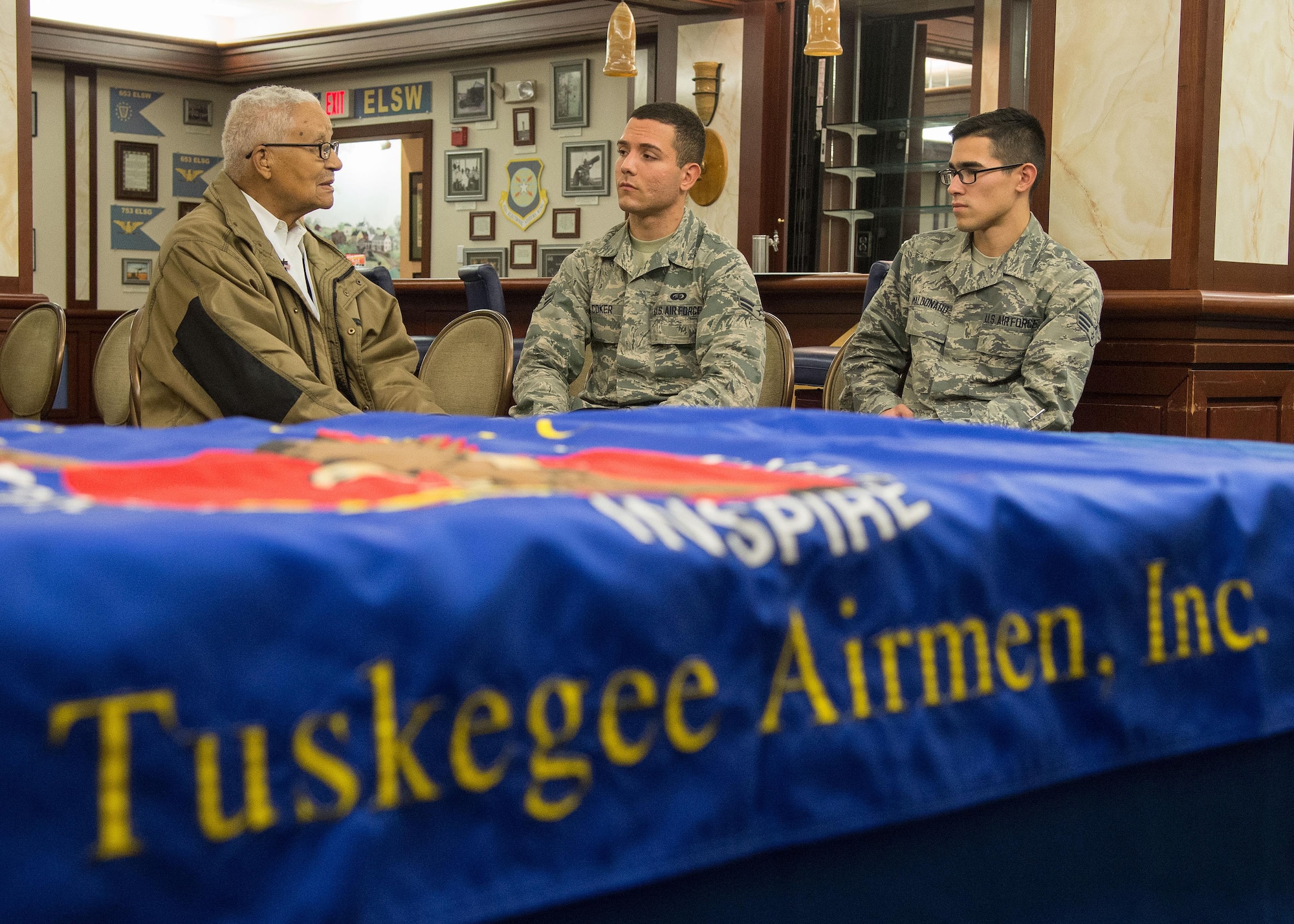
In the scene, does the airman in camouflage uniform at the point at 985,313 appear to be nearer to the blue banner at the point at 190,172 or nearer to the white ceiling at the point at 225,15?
the white ceiling at the point at 225,15

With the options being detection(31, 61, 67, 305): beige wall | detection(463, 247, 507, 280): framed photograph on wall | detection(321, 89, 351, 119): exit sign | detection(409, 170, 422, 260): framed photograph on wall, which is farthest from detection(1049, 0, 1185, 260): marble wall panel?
detection(31, 61, 67, 305): beige wall

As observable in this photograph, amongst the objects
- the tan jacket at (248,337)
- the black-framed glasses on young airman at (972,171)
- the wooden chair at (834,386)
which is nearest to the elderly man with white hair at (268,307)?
the tan jacket at (248,337)

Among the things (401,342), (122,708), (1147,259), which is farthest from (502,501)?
(1147,259)

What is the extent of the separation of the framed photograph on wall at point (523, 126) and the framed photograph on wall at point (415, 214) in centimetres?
110

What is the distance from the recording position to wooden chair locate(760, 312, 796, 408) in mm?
3266

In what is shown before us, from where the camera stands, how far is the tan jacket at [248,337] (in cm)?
262

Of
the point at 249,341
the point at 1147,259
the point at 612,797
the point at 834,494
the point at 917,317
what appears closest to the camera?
the point at 612,797

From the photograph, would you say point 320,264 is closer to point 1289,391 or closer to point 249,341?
point 249,341

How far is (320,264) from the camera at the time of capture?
294 centimetres

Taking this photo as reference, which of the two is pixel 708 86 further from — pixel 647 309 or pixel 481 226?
pixel 647 309

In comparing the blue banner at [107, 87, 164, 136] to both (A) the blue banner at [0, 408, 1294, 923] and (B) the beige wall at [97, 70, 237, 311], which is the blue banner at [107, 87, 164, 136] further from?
(A) the blue banner at [0, 408, 1294, 923]

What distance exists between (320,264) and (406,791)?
252 centimetres

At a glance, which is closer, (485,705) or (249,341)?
(485,705)

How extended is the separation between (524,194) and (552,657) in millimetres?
9614
